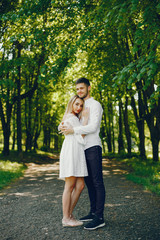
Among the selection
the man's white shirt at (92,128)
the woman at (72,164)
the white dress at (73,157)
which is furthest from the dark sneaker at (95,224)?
the man's white shirt at (92,128)

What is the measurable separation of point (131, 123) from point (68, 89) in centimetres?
796

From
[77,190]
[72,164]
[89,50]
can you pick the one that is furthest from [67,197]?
[89,50]

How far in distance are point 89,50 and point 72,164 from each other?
30.6 ft

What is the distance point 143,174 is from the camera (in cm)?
943

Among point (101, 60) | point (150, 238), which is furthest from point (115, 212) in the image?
point (101, 60)

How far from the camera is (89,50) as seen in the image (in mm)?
12250

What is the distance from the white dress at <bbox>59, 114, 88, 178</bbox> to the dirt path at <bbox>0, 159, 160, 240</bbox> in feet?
3.15

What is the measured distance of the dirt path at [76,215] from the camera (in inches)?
146

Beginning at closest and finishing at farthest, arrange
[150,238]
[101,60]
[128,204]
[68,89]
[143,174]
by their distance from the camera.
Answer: [150,238], [128,204], [143,174], [101,60], [68,89]

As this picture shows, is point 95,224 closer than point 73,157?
Yes

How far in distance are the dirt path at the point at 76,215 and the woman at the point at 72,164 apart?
13.5 inches

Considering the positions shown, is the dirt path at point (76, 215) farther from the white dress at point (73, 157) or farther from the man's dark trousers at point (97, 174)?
the white dress at point (73, 157)

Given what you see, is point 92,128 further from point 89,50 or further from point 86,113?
point 89,50

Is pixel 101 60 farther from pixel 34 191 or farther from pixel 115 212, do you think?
pixel 115 212
